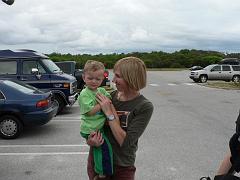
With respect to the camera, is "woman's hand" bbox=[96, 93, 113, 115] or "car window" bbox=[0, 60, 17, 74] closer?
"woman's hand" bbox=[96, 93, 113, 115]

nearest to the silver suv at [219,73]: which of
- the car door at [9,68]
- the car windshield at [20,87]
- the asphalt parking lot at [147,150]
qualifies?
the asphalt parking lot at [147,150]

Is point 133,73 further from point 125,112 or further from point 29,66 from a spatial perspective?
point 29,66

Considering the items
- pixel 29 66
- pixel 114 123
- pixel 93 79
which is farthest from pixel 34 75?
pixel 114 123

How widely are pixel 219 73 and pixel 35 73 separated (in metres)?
25.1

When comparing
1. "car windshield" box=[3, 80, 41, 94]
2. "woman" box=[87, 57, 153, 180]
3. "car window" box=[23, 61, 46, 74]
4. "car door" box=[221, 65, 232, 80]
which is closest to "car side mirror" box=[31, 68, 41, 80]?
"car window" box=[23, 61, 46, 74]

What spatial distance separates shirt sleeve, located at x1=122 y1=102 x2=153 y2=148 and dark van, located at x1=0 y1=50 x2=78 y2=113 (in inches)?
406

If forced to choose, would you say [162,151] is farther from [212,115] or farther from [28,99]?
[212,115]

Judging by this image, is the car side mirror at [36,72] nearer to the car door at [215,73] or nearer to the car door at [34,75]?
the car door at [34,75]

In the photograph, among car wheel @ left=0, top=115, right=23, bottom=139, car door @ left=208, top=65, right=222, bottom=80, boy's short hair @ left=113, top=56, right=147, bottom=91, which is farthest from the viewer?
car door @ left=208, top=65, right=222, bottom=80

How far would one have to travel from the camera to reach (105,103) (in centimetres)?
275

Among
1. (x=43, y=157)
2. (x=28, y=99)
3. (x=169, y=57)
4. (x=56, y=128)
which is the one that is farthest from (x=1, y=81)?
(x=169, y=57)

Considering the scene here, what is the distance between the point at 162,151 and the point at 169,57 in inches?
2965

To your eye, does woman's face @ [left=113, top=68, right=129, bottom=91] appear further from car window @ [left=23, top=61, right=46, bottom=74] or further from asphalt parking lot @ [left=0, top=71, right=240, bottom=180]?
car window @ [left=23, top=61, right=46, bottom=74]

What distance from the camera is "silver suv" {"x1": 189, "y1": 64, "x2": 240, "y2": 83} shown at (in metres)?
34.8
